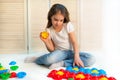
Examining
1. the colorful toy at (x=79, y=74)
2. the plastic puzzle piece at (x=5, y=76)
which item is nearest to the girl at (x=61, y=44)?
the colorful toy at (x=79, y=74)

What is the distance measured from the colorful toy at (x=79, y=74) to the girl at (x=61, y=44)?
0.12 meters

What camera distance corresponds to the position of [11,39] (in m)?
1.99

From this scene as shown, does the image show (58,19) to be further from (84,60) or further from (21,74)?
(21,74)

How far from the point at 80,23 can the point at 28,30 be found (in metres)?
0.39

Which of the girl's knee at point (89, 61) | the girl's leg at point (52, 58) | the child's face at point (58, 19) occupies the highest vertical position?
the child's face at point (58, 19)

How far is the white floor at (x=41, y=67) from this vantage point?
135 cm

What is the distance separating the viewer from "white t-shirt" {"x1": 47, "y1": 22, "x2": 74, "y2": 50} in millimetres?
1595

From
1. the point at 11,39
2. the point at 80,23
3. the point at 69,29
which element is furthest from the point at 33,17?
the point at 69,29

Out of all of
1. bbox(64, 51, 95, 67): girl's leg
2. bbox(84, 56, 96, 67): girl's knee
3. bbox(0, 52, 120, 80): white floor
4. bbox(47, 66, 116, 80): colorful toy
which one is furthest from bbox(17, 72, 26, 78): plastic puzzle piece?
bbox(84, 56, 96, 67): girl's knee

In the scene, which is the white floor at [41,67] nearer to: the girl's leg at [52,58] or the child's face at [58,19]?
the girl's leg at [52,58]

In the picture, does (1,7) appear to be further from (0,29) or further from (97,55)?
(97,55)

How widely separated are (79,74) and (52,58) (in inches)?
10.4

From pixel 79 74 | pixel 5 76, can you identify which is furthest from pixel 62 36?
pixel 5 76

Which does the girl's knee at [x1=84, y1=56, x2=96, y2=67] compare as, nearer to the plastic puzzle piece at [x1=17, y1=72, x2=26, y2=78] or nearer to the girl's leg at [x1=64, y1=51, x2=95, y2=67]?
the girl's leg at [x1=64, y1=51, x2=95, y2=67]
